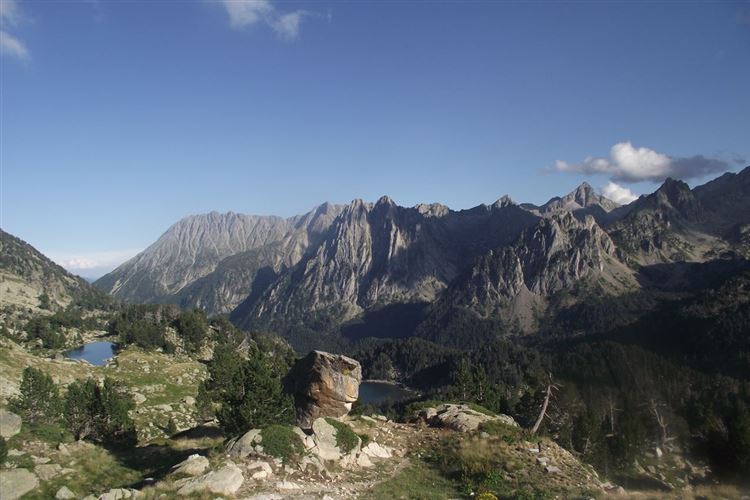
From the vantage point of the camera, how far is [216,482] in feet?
89.4

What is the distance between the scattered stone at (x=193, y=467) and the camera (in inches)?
1136

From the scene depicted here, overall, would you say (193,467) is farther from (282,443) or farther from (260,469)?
(282,443)

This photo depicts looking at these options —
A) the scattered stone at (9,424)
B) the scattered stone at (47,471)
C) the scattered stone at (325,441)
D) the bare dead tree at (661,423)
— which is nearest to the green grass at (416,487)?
the scattered stone at (325,441)

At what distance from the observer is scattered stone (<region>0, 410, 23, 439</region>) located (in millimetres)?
37594

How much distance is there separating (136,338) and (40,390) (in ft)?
252

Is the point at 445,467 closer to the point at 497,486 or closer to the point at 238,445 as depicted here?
the point at 497,486

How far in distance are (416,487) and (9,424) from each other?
33.6 m

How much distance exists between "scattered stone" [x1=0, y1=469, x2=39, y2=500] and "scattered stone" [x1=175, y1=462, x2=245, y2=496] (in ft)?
35.8

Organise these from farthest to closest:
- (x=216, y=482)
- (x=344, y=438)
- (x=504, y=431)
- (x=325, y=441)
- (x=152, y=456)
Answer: (x=504, y=431)
(x=152, y=456)
(x=344, y=438)
(x=325, y=441)
(x=216, y=482)

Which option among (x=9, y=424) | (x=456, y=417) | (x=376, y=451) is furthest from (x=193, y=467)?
(x=456, y=417)

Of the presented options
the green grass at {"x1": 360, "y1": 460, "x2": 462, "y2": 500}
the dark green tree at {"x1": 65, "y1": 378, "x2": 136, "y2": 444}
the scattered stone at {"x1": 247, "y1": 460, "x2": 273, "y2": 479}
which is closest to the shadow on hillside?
the dark green tree at {"x1": 65, "y1": 378, "x2": 136, "y2": 444}

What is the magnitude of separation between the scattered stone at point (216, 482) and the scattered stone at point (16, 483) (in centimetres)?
1090

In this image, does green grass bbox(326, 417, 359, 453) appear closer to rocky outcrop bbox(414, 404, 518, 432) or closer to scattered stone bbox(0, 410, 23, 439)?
rocky outcrop bbox(414, 404, 518, 432)

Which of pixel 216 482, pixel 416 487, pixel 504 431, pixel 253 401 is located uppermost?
pixel 253 401
